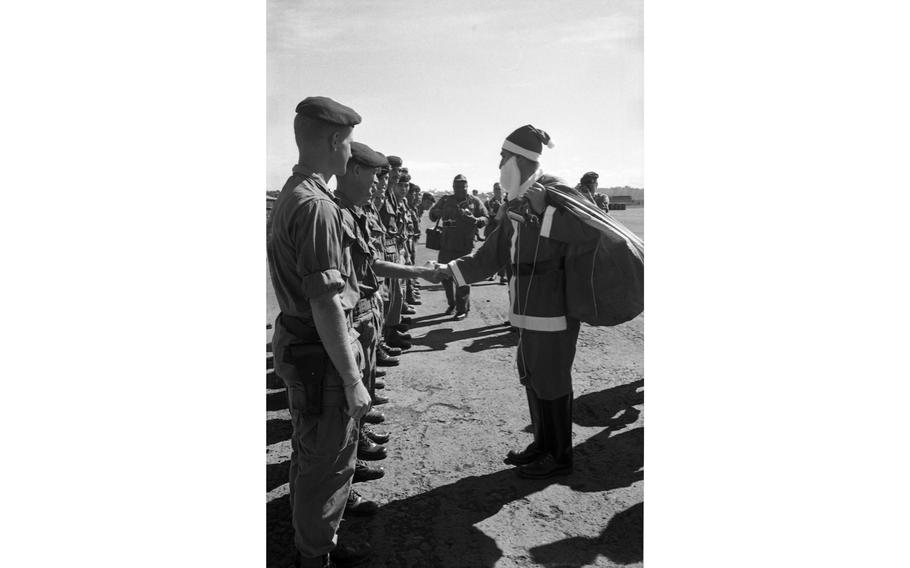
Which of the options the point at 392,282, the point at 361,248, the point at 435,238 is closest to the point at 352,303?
the point at 361,248

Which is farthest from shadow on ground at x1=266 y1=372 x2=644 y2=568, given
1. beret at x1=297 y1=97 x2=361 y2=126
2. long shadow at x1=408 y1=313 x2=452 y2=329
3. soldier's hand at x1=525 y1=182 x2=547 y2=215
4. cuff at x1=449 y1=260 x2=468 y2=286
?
long shadow at x1=408 y1=313 x2=452 y2=329

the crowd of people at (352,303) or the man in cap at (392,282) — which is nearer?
the crowd of people at (352,303)

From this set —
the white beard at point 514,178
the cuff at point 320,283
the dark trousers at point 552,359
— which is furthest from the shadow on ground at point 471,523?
the white beard at point 514,178

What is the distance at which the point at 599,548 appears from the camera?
3154 millimetres

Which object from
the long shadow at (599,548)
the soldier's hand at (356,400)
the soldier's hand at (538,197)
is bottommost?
the long shadow at (599,548)

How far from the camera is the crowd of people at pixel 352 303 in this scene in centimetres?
248

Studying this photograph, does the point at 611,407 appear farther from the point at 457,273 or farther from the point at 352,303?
the point at 352,303

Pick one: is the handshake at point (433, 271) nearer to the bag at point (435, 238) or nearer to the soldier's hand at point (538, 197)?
the soldier's hand at point (538, 197)

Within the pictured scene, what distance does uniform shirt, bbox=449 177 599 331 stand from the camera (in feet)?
12.4

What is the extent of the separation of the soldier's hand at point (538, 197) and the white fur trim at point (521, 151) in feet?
0.55

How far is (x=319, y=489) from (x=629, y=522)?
1814 millimetres

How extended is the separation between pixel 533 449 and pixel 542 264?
1303 millimetres

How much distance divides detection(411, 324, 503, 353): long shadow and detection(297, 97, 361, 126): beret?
4.92 meters

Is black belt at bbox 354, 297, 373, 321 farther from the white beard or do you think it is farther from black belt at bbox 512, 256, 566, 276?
the white beard
